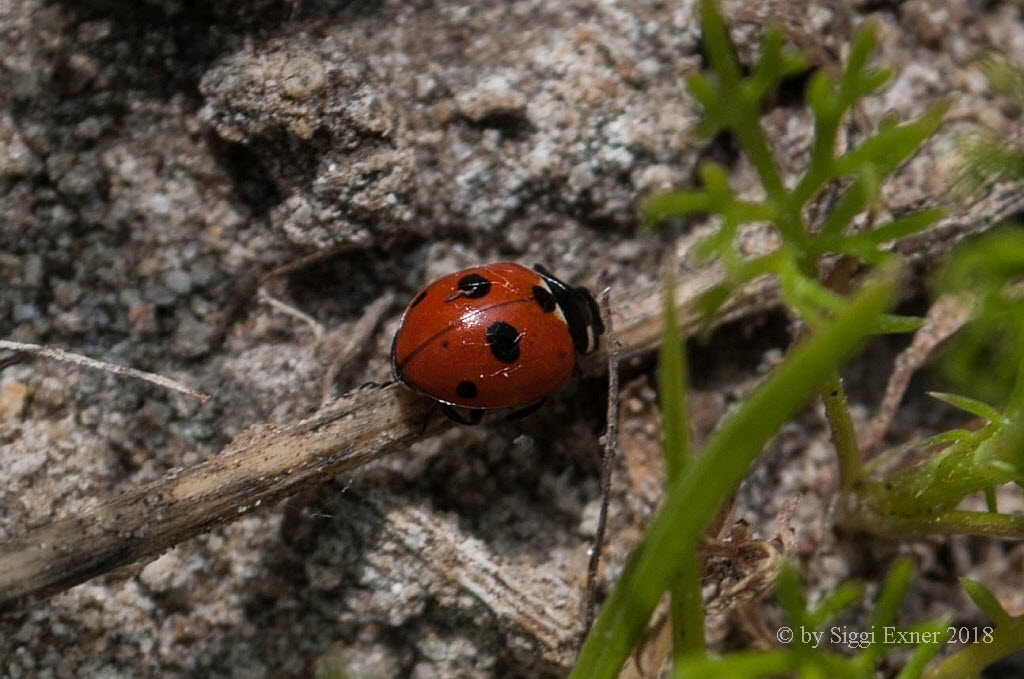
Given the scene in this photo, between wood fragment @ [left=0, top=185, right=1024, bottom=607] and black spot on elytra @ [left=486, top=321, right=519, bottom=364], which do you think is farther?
black spot on elytra @ [left=486, top=321, right=519, bottom=364]

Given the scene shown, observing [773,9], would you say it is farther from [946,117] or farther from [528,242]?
[528,242]

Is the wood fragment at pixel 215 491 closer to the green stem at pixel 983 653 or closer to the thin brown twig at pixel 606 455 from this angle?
the thin brown twig at pixel 606 455

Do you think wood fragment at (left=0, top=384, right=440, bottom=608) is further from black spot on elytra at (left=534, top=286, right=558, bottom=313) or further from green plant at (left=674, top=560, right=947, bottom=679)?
green plant at (left=674, top=560, right=947, bottom=679)

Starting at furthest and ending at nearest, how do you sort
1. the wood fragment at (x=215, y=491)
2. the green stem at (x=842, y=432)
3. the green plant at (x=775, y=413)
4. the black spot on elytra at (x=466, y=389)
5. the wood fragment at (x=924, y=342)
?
the wood fragment at (x=924, y=342)
the black spot on elytra at (x=466, y=389)
the green stem at (x=842, y=432)
the wood fragment at (x=215, y=491)
the green plant at (x=775, y=413)

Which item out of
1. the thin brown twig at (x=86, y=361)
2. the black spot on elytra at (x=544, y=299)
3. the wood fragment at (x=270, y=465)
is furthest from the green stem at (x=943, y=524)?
the thin brown twig at (x=86, y=361)

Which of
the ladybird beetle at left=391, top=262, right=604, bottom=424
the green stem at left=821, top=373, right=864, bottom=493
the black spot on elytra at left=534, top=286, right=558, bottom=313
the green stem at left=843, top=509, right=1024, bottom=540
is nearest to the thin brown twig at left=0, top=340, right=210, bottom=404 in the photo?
the ladybird beetle at left=391, top=262, right=604, bottom=424
